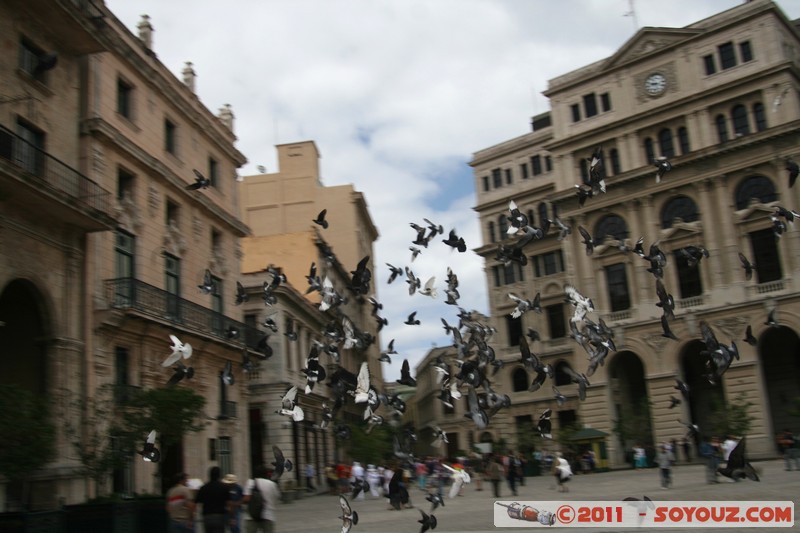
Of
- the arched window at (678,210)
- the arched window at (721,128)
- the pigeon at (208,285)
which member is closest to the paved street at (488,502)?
the pigeon at (208,285)

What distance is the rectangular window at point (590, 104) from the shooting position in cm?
5407

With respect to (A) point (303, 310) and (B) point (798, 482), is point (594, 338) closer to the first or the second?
(B) point (798, 482)

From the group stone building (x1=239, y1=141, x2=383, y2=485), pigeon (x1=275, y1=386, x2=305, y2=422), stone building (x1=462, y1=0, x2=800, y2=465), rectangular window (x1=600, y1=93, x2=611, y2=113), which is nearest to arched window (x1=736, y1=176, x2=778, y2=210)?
stone building (x1=462, y1=0, x2=800, y2=465)

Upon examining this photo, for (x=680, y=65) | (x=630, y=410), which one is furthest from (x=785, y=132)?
(x=630, y=410)

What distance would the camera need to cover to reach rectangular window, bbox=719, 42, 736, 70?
48.8 meters

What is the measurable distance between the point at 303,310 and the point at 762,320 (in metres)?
26.3

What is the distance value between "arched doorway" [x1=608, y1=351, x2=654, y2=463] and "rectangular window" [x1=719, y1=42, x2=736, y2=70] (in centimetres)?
1865

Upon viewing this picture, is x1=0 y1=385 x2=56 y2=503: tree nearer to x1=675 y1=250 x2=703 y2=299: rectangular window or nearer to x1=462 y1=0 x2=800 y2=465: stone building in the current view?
x1=462 y1=0 x2=800 y2=465: stone building

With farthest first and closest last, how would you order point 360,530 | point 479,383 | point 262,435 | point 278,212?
point 278,212, point 262,435, point 479,383, point 360,530

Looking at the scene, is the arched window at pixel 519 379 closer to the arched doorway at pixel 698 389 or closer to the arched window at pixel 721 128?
the arched doorway at pixel 698 389

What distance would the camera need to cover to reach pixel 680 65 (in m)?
50.5

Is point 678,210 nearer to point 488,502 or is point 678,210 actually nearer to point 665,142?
point 665,142

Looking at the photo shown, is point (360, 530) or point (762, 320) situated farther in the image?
point (762, 320)

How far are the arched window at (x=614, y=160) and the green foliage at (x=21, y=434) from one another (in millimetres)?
42860
